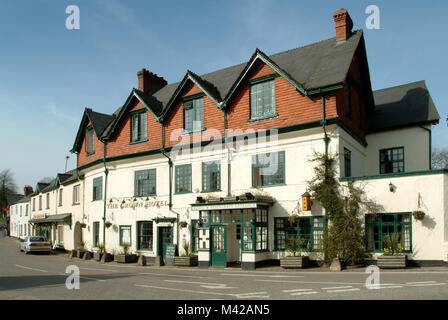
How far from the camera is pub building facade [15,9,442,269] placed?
18.4 meters

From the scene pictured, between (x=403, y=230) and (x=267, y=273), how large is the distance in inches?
237

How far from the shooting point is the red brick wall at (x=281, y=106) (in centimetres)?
1967

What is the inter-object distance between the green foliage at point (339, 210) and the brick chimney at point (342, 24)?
24.2ft

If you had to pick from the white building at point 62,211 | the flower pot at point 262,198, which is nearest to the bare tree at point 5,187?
the white building at point 62,211

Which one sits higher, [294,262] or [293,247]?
[293,247]

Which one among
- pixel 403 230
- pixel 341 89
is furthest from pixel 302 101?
pixel 403 230

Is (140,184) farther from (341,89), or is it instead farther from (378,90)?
(378,90)

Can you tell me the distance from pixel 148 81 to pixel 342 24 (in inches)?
579

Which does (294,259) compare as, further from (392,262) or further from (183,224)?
(183,224)

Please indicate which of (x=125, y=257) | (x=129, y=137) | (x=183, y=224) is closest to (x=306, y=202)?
(x=183, y=224)

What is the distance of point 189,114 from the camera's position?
24438mm

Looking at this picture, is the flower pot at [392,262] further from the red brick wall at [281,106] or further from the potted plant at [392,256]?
the red brick wall at [281,106]

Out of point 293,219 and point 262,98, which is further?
point 262,98

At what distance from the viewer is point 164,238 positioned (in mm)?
24719
